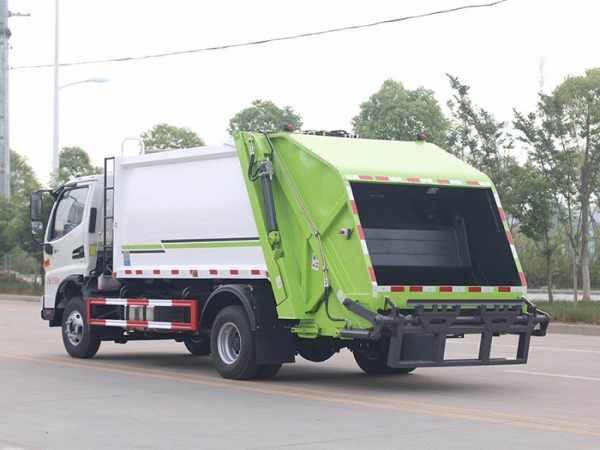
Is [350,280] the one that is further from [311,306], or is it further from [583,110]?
[583,110]

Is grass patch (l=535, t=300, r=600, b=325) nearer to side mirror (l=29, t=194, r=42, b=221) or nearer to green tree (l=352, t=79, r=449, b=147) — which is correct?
side mirror (l=29, t=194, r=42, b=221)

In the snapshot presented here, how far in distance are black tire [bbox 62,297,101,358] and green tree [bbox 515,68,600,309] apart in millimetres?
12598

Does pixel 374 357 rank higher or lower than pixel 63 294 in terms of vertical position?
lower

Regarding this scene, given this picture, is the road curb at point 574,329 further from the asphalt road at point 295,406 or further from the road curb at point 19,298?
the road curb at point 19,298

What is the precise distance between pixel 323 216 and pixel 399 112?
4912 centimetres

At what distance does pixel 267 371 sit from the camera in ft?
38.8

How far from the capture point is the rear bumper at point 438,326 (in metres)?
10.3

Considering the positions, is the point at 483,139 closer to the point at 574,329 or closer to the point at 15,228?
the point at 574,329

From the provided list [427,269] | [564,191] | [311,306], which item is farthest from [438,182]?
[564,191]

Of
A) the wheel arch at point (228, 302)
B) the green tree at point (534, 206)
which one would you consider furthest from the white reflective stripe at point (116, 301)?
the green tree at point (534, 206)

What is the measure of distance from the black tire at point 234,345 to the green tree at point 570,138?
13.2 meters

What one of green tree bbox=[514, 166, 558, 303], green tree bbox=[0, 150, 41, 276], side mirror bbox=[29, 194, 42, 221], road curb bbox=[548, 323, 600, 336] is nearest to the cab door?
side mirror bbox=[29, 194, 42, 221]

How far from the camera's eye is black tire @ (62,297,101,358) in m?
14.4

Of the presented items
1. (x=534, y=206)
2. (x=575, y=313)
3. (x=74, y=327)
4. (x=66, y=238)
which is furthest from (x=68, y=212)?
(x=534, y=206)
